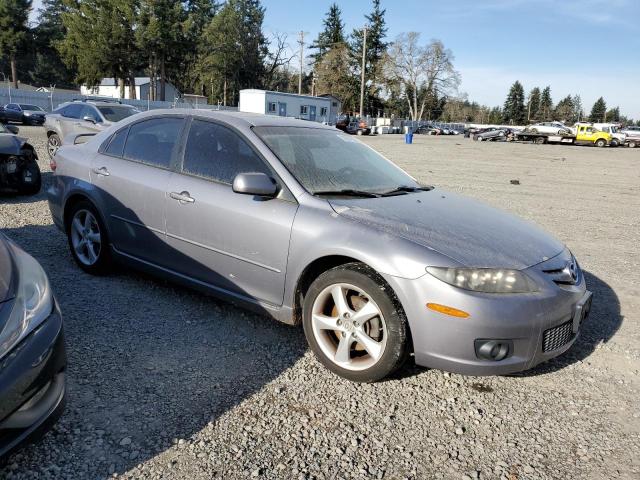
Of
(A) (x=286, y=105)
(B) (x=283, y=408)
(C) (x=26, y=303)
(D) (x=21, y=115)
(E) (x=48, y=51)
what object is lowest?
(B) (x=283, y=408)

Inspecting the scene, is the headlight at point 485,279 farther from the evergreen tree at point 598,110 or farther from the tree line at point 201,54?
the evergreen tree at point 598,110

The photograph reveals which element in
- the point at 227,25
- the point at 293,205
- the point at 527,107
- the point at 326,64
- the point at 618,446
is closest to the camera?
the point at 618,446

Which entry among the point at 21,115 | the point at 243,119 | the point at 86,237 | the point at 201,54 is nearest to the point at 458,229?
the point at 243,119

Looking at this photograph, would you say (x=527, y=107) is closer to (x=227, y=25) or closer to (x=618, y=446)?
(x=227, y=25)

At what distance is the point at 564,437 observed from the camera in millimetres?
2723

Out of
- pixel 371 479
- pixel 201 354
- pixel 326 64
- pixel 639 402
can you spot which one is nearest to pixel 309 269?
pixel 201 354

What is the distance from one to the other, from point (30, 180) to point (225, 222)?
6306 millimetres

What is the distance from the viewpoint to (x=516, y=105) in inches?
4727

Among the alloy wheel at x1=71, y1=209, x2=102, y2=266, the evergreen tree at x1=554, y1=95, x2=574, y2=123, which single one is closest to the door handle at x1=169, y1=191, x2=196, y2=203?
the alloy wheel at x1=71, y1=209, x2=102, y2=266

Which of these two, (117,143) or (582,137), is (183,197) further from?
(582,137)

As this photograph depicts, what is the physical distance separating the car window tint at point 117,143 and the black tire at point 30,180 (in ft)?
14.9

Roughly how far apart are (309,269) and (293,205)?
0.44 m

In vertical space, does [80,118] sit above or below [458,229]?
above

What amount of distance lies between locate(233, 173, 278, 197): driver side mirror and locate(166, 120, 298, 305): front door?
0.34 feet
